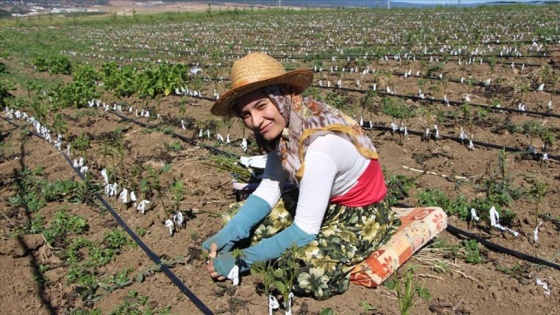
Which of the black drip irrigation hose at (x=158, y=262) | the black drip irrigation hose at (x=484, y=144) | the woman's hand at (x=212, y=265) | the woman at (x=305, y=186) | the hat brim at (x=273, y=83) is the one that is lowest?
the black drip irrigation hose at (x=158, y=262)

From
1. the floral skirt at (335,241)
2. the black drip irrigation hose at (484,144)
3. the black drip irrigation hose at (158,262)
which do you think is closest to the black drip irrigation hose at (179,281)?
the black drip irrigation hose at (158,262)

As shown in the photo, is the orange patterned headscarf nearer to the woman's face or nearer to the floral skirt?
the woman's face

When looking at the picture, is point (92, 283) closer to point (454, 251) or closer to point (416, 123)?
point (454, 251)

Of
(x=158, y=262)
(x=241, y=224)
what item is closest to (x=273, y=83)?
(x=241, y=224)

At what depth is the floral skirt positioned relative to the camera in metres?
2.54

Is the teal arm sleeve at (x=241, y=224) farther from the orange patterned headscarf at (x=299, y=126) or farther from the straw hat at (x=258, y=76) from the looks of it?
the straw hat at (x=258, y=76)

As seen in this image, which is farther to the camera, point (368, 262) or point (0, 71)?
point (0, 71)

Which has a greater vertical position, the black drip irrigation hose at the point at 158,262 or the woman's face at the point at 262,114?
the woman's face at the point at 262,114

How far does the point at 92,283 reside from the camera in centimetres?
299

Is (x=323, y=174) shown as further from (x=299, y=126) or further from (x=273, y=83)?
(x=273, y=83)

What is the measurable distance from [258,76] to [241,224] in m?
0.98

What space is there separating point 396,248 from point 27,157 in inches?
167

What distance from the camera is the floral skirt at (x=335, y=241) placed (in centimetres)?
254

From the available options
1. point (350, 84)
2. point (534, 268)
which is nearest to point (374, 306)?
point (534, 268)
